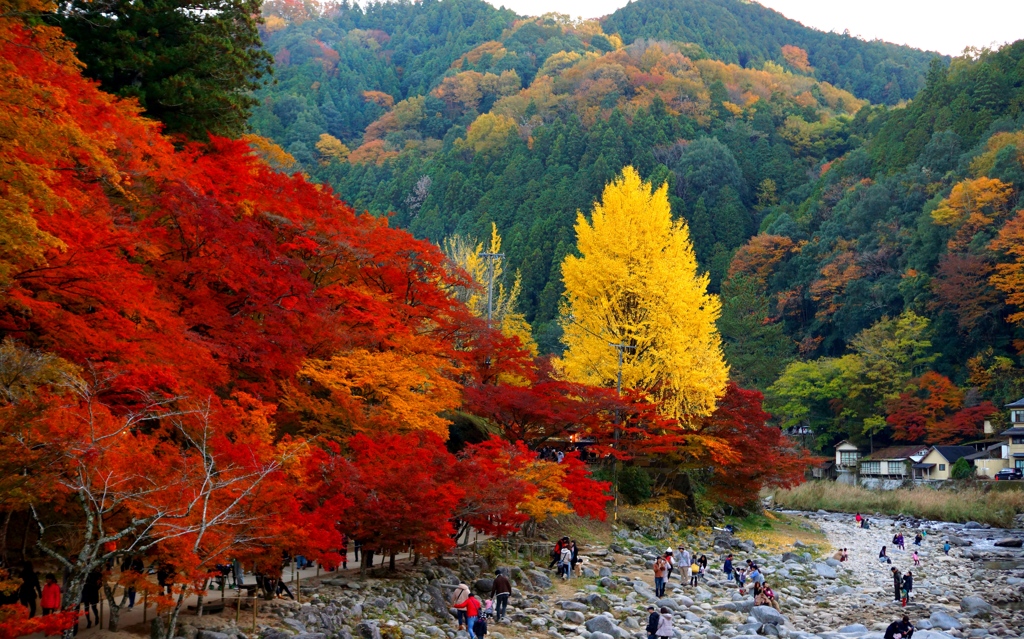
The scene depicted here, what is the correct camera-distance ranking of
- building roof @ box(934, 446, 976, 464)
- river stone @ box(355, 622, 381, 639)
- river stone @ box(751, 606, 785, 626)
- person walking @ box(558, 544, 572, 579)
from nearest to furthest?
1. river stone @ box(355, 622, 381, 639)
2. river stone @ box(751, 606, 785, 626)
3. person walking @ box(558, 544, 572, 579)
4. building roof @ box(934, 446, 976, 464)

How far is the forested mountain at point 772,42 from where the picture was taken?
126m

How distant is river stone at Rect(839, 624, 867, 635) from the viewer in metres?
15.9

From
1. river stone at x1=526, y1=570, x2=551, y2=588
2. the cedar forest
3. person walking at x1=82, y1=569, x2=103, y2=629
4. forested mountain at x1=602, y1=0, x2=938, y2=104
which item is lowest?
river stone at x1=526, y1=570, x2=551, y2=588

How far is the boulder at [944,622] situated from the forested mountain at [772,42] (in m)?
115

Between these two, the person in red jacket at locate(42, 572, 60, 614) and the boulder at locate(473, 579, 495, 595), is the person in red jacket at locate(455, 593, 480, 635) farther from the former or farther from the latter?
the person in red jacket at locate(42, 572, 60, 614)

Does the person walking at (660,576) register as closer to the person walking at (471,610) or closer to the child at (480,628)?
the person walking at (471,610)

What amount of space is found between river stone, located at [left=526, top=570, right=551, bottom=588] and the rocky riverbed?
0.15 ft

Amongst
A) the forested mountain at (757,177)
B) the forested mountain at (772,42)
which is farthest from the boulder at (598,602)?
the forested mountain at (772,42)

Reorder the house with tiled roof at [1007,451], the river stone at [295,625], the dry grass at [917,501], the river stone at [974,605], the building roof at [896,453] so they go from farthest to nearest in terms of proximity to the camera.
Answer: the building roof at [896,453] < the house with tiled roof at [1007,451] < the dry grass at [917,501] < the river stone at [974,605] < the river stone at [295,625]

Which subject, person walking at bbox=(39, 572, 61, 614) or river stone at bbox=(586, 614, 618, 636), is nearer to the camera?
person walking at bbox=(39, 572, 61, 614)

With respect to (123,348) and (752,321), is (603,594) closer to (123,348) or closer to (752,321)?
(123,348)

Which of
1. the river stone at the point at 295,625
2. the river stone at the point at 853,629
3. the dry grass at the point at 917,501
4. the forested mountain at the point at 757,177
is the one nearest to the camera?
the river stone at the point at 295,625

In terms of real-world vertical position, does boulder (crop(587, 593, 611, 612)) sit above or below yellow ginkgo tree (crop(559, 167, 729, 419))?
below

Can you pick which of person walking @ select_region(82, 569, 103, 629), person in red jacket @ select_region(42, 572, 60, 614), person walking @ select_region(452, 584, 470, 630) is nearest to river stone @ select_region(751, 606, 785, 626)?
person walking @ select_region(452, 584, 470, 630)
